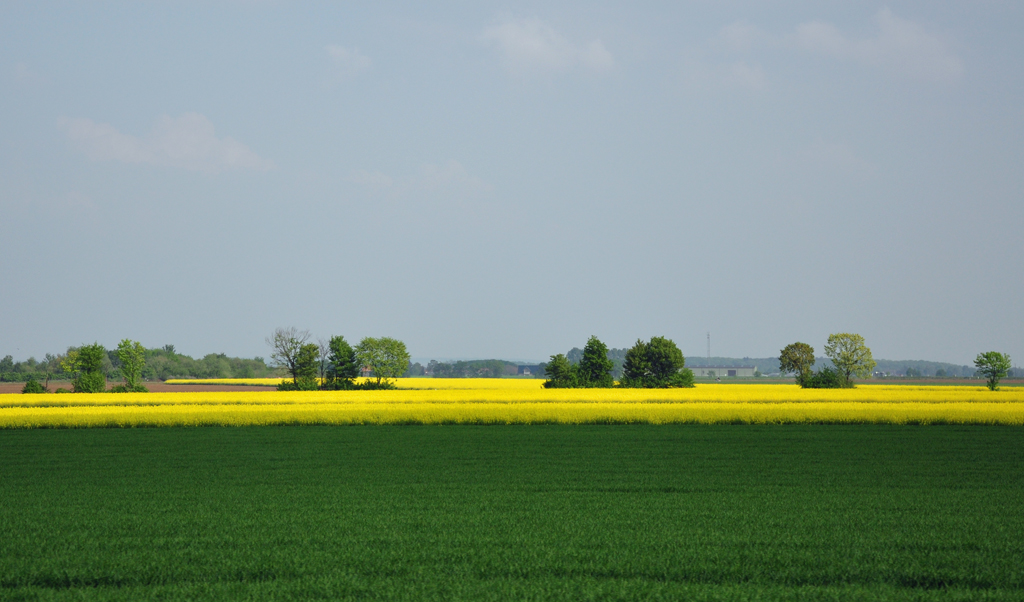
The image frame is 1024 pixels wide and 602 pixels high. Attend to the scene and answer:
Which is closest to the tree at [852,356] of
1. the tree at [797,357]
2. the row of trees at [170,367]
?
the tree at [797,357]

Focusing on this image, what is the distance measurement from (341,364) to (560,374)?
24.4 meters

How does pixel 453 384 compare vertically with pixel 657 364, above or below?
below

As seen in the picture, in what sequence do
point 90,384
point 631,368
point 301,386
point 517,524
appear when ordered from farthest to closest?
1. point 631,368
2. point 301,386
3. point 90,384
4. point 517,524

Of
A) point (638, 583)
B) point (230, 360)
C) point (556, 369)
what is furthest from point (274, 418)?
point (230, 360)

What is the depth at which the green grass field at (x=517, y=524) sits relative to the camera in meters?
8.56

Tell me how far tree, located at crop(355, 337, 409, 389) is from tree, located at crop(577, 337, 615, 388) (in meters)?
23.6

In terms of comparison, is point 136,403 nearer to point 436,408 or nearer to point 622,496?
point 436,408

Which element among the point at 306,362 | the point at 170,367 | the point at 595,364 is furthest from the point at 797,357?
the point at 170,367

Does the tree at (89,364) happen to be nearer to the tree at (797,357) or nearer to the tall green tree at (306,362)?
the tall green tree at (306,362)

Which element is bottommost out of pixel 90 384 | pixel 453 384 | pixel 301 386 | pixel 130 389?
pixel 453 384

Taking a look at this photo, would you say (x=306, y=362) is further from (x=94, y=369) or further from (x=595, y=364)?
(x=595, y=364)

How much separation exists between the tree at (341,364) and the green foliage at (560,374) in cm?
2177

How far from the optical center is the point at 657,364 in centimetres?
7781

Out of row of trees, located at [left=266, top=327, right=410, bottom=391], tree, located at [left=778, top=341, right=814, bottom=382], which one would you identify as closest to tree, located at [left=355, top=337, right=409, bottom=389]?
row of trees, located at [left=266, top=327, right=410, bottom=391]
